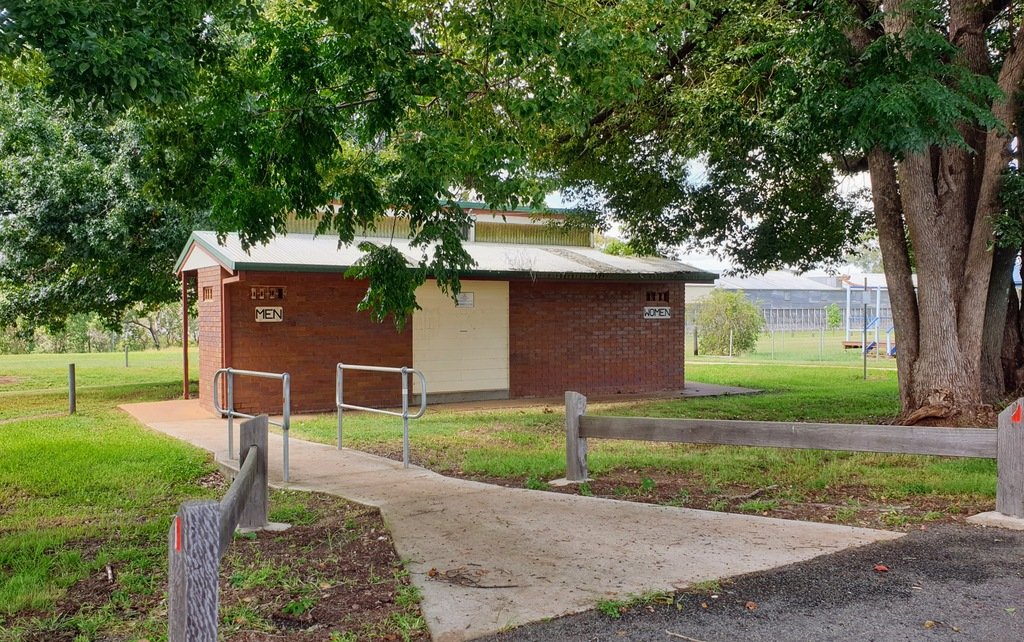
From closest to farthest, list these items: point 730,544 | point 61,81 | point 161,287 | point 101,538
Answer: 1. point 730,544
2. point 61,81
3. point 101,538
4. point 161,287

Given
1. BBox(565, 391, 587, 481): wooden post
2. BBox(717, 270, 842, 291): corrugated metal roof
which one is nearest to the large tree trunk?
BBox(565, 391, 587, 481): wooden post

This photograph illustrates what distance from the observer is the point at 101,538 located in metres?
6.04

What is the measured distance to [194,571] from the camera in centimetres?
287

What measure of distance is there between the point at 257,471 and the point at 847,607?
3.86m

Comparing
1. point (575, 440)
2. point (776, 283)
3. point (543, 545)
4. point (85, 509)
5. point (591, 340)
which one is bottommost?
point (85, 509)

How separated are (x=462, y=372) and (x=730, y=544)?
35.5ft

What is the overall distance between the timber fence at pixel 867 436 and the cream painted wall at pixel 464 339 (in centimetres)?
840

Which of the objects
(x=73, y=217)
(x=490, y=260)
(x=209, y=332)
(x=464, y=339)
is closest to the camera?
(x=209, y=332)

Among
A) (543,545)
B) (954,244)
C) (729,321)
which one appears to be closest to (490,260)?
(954,244)

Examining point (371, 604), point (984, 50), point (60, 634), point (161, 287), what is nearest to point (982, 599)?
point (371, 604)

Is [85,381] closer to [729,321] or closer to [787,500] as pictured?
[787,500]

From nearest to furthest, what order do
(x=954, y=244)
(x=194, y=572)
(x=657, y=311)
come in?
(x=194, y=572) < (x=954, y=244) < (x=657, y=311)

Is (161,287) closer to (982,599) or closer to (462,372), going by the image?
(462,372)

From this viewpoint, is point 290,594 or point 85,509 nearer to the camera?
point 290,594
